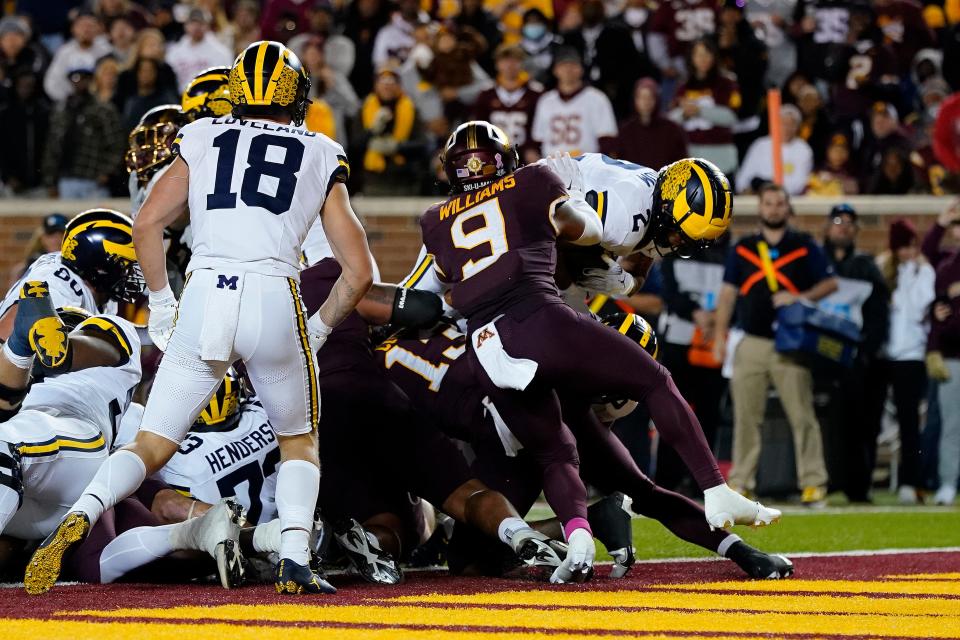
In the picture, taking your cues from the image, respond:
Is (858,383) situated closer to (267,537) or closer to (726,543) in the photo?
(726,543)

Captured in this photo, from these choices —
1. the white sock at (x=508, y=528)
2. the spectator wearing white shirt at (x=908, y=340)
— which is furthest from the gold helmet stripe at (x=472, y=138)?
the spectator wearing white shirt at (x=908, y=340)

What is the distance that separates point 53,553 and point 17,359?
0.89 meters

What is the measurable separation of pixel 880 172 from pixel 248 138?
9436mm

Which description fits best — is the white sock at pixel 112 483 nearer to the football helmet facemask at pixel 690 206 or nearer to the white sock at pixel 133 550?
the white sock at pixel 133 550

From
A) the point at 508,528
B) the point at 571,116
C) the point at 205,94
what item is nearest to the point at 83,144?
the point at 571,116

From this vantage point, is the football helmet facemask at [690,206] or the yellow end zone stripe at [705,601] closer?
the yellow end zone stripe at [705,601]

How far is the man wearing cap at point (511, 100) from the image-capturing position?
1310 cm

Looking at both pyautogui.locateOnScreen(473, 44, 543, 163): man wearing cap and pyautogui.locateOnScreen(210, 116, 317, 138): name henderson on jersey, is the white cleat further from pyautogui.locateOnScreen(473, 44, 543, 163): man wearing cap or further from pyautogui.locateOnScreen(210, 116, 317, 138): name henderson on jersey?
pyautogui.locateOnScreen(473, 44, 543, 163): man wearing cap

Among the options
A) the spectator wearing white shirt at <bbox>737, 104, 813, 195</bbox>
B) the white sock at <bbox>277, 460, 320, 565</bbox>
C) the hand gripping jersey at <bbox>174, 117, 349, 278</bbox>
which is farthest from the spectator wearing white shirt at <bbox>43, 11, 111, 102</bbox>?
the white sock at <bbox>277, 460, 320, 565</bbox>

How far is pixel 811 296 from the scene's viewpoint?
1039 centimetres

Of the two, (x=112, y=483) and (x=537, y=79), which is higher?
(x=537, y=79)

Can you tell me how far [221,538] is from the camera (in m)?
5.25

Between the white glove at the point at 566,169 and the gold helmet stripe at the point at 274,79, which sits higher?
the gold helmet stripe at the point at 274,79

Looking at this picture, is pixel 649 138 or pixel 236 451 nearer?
pixel 236 451
